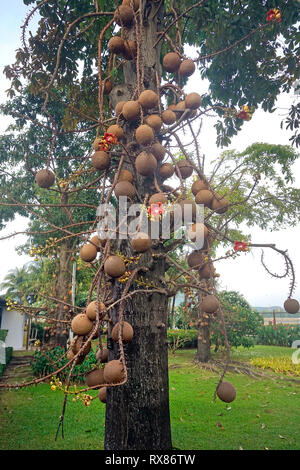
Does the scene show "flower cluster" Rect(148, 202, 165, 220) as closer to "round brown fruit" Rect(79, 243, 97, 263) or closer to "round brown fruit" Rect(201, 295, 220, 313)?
"round brown fruit" Rect(79, 243, 97, 263)

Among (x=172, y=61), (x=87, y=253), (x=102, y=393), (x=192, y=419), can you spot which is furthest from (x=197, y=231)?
(x=192, y=419)

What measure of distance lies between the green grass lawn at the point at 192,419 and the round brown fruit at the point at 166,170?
13.2 feet

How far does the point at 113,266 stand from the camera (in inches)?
65.2

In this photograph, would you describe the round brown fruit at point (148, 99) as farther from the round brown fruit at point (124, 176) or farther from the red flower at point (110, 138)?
the round brown fruit at point (124, 176)

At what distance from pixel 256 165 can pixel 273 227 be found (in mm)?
2923

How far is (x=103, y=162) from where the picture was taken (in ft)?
6.64

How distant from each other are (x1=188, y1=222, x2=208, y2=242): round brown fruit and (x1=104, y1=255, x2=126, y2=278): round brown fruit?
49 cm

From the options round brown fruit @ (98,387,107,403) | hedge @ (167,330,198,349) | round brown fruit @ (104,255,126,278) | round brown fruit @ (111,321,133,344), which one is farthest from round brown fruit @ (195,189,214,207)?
hedge @ (167,330,198,349)

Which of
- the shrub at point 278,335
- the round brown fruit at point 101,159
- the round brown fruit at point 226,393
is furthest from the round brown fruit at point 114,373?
the shrub at point 278,335

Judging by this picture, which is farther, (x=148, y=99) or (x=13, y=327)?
(x=13, y=327)

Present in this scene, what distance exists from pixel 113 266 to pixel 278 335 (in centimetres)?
2046

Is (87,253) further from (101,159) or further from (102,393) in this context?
(102,393)
